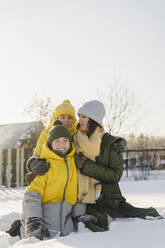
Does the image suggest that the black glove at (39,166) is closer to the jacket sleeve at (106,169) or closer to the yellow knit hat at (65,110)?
the jacket sleeve at (106,169)

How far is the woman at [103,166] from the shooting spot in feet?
8.12

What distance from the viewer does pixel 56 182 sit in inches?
92.1

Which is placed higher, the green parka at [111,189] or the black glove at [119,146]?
the black glove at [119,146]

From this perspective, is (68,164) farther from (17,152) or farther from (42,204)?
(17,152)

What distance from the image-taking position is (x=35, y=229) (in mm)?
2049

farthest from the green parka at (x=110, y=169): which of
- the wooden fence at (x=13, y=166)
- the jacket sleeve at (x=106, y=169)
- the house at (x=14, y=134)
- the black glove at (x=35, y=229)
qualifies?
the house at (x=14, y=134)

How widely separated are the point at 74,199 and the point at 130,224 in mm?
545

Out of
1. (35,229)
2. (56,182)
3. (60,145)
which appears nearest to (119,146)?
(60,145)

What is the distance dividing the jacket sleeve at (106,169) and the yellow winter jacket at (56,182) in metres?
0.14

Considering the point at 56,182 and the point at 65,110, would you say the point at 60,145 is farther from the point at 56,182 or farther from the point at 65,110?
the point at 65,110

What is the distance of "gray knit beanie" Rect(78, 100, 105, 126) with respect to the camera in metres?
2.68

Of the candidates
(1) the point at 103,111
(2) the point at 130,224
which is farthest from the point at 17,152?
(2) the point at 130,224

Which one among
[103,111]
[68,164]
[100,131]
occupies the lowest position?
[68,164]

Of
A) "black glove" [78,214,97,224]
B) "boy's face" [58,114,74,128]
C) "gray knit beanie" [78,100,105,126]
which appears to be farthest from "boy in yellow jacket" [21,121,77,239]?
"boy's face" [58,114,74,128]
